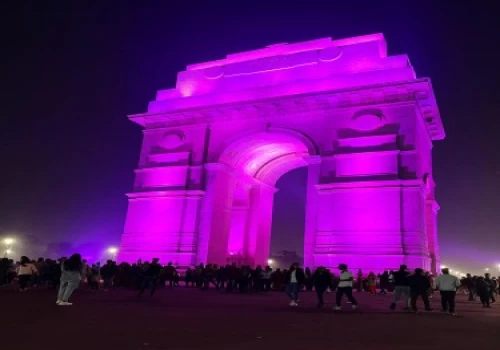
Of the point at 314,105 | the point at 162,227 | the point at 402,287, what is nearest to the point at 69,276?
the point at 402,287

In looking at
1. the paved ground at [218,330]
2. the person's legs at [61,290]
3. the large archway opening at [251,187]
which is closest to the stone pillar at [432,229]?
the large archway opening at [251,187]

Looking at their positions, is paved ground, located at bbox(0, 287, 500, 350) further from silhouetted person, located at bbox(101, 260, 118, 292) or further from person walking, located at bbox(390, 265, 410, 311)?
silhouetted person, located at bbox(101, 260, 118, 292)

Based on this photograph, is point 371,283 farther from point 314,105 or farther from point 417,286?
point 314,105

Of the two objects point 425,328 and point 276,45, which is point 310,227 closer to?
point 276,45

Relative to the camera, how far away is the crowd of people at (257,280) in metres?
12.9

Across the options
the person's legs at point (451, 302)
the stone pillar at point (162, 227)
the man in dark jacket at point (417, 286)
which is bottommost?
the person's legs at point (451, 302)

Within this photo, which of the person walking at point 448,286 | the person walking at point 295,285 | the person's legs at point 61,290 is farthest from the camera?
the person walking at point 295,285

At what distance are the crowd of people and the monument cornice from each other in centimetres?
1015

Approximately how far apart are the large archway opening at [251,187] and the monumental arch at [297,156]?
101mm

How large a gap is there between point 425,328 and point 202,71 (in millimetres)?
26867

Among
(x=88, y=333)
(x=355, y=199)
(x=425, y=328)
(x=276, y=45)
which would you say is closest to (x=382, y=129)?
(x=355, y=199)

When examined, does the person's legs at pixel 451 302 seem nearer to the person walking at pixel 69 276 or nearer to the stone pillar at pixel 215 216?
the person walking at pixel 69 276

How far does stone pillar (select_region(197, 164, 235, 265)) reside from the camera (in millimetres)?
27625

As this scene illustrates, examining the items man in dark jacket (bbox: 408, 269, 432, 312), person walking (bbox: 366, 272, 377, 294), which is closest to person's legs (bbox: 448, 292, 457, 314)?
man in dark jacket (bbox: 408, 269, 432, 312)
